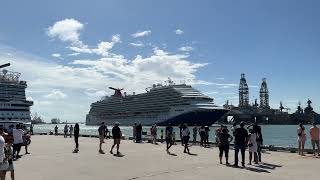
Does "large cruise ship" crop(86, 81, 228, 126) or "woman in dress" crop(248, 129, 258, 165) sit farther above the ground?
"large cruise ship" crop(86, 81, 228, 126)

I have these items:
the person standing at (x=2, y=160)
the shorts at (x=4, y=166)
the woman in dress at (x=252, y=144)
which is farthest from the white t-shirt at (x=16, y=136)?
the woman in dress at (x=252, y=144)

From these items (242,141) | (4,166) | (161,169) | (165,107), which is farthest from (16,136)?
(165,107)

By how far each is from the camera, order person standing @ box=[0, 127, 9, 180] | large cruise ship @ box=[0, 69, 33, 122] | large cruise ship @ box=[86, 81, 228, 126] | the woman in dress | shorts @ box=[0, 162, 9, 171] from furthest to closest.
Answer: large cruise ship @ box=[86, 81, 228, 126], large cruise ship @ box=[0, 69, 33, 122], the woman in dress, shorts @ box=[0, 162, 9, 171], person standing @ box=[0, 127, 9, 180]

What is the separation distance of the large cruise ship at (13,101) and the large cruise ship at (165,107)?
137ft

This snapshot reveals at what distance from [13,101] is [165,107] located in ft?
158

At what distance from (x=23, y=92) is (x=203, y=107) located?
1860 inches

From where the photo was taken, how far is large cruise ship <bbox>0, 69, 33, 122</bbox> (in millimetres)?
84875

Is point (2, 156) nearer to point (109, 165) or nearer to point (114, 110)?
point (109, 165)

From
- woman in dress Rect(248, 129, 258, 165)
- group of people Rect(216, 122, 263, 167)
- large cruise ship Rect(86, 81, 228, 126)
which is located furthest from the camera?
large cruise ship Rect(86, 81, 228, 126)

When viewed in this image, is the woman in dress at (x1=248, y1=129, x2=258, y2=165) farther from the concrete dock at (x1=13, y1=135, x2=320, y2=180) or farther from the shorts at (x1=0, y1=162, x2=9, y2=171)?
the shorts at (x1=0, y1=162, x2=9, y2=171)

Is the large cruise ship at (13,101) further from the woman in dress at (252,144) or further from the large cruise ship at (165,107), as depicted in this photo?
the woman in dress at (252,144)

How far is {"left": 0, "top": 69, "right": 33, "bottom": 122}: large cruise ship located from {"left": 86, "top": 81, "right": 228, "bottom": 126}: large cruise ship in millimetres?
41660

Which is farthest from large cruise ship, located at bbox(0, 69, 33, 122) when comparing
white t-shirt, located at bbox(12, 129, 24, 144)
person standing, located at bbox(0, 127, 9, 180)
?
person standing, located at bbox(0, 127, 9, 180)

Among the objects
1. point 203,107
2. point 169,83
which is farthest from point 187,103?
point 169,83
